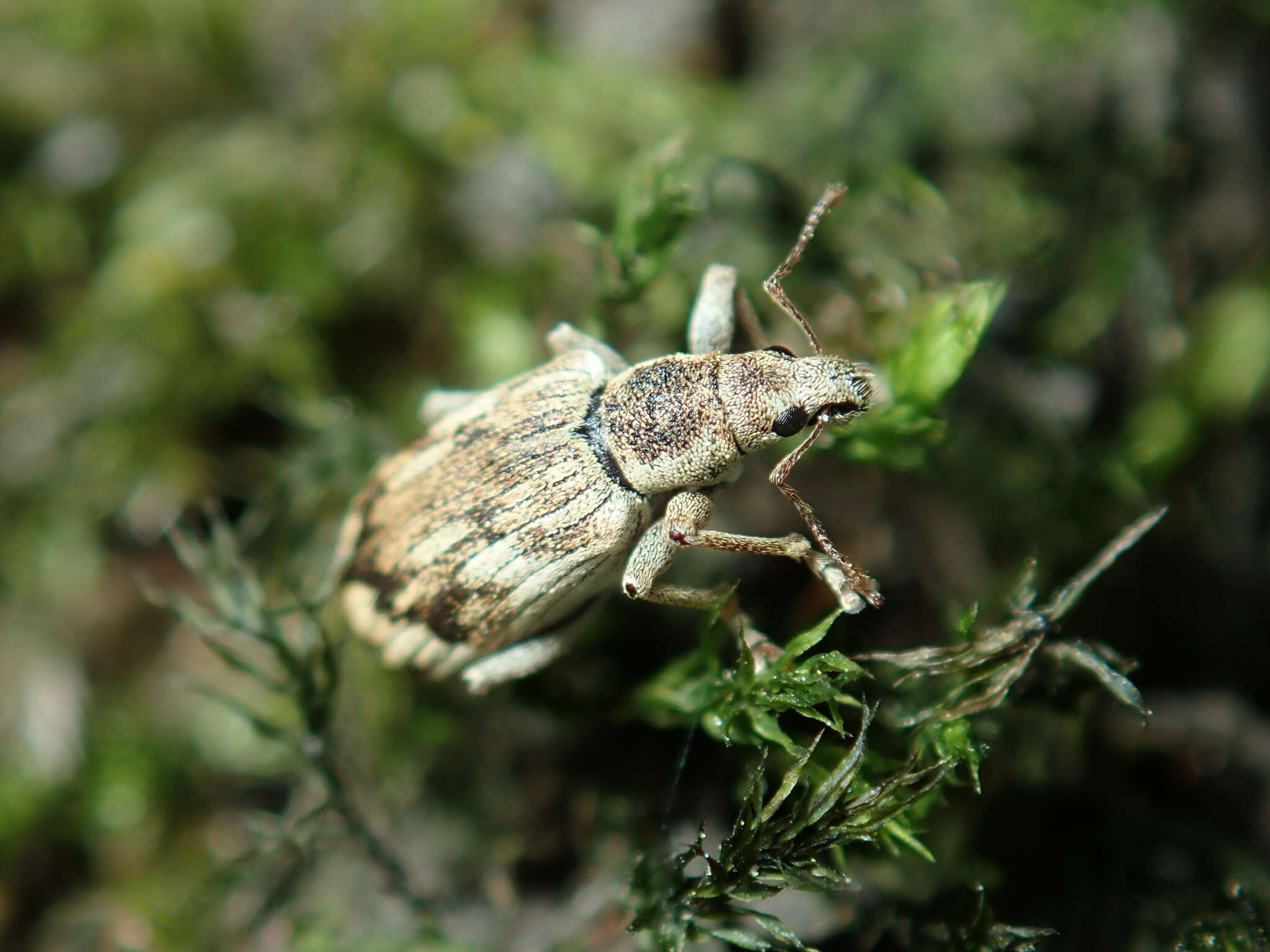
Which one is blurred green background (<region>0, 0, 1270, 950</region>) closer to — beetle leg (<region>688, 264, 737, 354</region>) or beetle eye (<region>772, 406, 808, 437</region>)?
beetle leg (<region>688, 264, 737, 354</region>)

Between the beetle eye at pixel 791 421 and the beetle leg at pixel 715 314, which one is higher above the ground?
the beetle leg at pixel 715 314

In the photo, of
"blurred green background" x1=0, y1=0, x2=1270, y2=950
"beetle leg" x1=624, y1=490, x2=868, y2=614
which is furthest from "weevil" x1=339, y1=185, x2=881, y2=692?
"blurred green background" x1=0, y1=0, x2=1270, y2=950

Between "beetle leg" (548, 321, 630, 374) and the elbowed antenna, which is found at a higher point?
the elbowed antenna

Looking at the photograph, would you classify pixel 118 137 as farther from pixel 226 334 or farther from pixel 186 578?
pixel 186 578

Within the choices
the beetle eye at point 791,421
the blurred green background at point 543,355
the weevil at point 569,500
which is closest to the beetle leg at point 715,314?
the weevil at point 569,500

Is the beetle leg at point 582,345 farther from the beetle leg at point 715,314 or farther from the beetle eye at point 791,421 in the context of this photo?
the beetle eye at point 791,421

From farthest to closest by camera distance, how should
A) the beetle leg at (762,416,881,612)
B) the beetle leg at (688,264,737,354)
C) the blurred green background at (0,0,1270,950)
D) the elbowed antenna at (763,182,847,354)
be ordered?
the blurred green background at (0,0,1270,950) < the beetle leg at (688,264,737,354) < the elbowed antenna at (763,182,847,354) < the beetle leg at (762,416,881,612)
